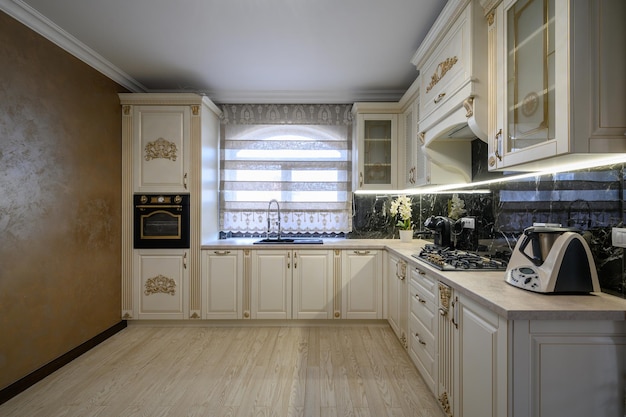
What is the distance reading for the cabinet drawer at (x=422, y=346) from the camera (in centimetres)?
208

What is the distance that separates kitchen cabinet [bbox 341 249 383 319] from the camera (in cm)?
340

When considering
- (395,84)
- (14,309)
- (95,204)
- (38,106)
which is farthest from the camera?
(395,84)

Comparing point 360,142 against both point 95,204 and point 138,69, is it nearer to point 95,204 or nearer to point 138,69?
point 138,69

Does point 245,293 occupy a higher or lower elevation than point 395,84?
lower

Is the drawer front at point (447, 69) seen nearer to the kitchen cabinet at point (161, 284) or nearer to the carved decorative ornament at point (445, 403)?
the carved decorative ornament at point (445, 403)

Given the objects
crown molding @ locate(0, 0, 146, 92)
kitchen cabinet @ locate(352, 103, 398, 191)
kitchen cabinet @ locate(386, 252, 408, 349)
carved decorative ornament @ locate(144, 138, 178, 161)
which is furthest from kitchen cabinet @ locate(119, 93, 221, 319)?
kitchen cabinet @ locate(386, 252, 408, 349)

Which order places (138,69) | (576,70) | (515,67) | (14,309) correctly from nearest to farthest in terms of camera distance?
1. (576,70)
2. (515,67)
3. (14,309)
4. (138,69)

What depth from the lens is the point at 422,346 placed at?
7.43ft

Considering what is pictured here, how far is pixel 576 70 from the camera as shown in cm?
123

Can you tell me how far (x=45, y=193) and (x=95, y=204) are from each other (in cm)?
55

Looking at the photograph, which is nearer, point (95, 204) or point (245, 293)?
point (95, 204)

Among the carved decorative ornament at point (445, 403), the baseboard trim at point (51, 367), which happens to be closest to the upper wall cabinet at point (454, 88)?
the carved decorative ornament at point (445, 403)

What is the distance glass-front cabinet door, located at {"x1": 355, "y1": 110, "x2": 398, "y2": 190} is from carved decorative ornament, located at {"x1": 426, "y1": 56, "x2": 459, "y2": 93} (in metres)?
1.18

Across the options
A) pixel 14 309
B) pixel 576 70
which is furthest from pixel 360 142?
pixel 14 309
